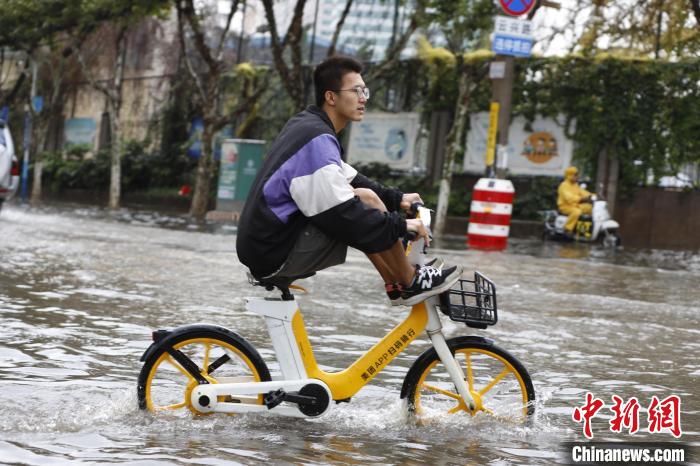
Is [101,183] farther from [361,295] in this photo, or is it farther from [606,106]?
[361,295]

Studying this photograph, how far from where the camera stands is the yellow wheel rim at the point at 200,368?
5023 millimetres

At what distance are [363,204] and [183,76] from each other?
3256cm

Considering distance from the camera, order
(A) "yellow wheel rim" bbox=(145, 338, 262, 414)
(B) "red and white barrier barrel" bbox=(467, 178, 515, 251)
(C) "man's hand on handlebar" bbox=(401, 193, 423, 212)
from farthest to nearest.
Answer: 1. (B) "red and white barrier barrel" bbox=(467, 178, 515, 251)
2. (C) "man's hand on handlebar" bbox=(401, 193, 423, 212)
3. (A) "yellow wheel rim" bbox=(145, 338, 262, 414)

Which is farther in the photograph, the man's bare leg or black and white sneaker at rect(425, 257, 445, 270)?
black and white sneaker at rect(425, 257, 445, 270)

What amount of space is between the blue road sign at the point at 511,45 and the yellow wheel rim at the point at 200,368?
13.9 m

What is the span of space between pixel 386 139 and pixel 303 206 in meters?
24.5

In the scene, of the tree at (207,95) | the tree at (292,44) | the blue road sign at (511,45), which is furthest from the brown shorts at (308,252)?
the tree at (207,95)

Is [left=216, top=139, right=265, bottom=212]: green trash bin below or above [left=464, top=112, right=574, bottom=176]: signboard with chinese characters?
below

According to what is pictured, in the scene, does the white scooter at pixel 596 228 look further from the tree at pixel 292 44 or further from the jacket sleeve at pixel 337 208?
the jacket sleeve at pixel 337 208

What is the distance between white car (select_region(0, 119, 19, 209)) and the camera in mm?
17312

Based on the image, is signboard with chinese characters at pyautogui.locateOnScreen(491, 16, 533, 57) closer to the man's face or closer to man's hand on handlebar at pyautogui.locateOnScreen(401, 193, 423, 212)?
man's hand on handlebar at pyautogui.locateOnScreen(401, 193, 423, 212)

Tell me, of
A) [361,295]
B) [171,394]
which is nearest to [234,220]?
[361,295]

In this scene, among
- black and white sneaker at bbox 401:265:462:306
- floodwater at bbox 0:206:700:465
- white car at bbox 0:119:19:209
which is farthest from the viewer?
white car at bbox 0:119:19:209

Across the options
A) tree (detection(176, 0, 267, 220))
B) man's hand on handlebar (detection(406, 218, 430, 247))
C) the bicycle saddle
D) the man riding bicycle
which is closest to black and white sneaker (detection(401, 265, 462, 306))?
the man riding bicycle
